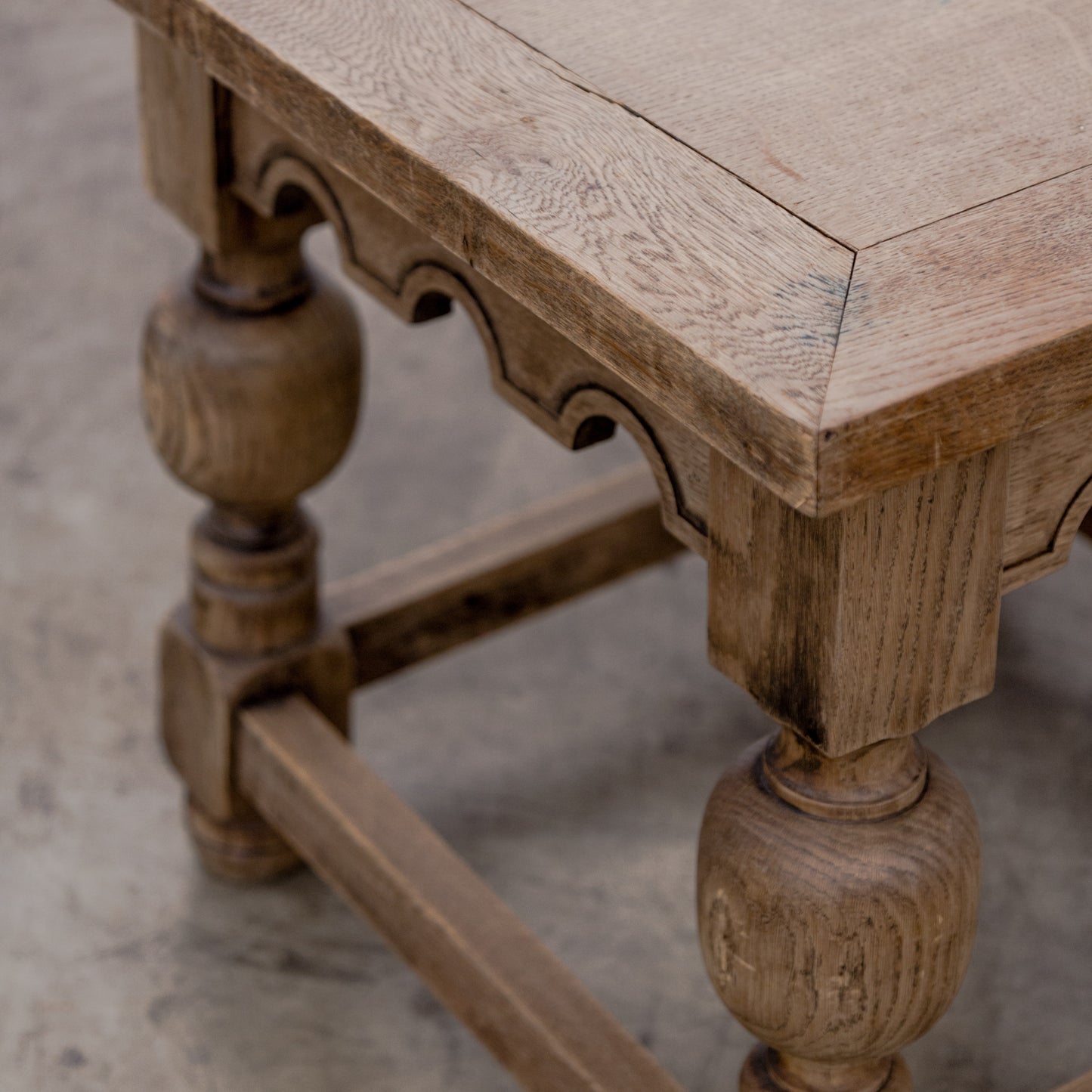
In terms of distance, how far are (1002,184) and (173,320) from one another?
0.57 meters

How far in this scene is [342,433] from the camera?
3.72 ft

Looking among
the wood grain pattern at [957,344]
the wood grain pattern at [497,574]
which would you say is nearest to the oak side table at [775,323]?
the wood grain pattern at [957,344]

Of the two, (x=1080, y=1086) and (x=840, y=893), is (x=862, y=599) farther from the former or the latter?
(x=1080, y=1086)

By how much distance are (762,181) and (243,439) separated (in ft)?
1.56

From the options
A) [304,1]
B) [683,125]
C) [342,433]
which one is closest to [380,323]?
[342,433]

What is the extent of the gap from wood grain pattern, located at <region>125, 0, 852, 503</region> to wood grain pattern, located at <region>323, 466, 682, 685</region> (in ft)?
1.58

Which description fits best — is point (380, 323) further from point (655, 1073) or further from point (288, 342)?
point (655, 1073)

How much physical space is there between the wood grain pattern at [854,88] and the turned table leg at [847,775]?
0.11m

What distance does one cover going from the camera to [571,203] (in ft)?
2.23

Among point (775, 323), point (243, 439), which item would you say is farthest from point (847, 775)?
point (243, 439)

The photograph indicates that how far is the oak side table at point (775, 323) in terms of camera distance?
2.01ft

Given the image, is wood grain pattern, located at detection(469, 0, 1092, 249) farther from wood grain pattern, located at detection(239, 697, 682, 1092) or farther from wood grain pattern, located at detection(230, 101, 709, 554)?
wood grain pattern, located at detection(239, 697, 682, 1092)

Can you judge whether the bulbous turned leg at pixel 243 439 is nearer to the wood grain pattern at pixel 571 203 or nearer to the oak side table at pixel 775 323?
the oak side table at pixel 775 323

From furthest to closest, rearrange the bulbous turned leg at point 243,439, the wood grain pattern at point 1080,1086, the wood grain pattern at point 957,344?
the bulbous turned leg at point 243,439, the wood grain pattern at point 1080,1086, the wood grain pattern at point 957,344
